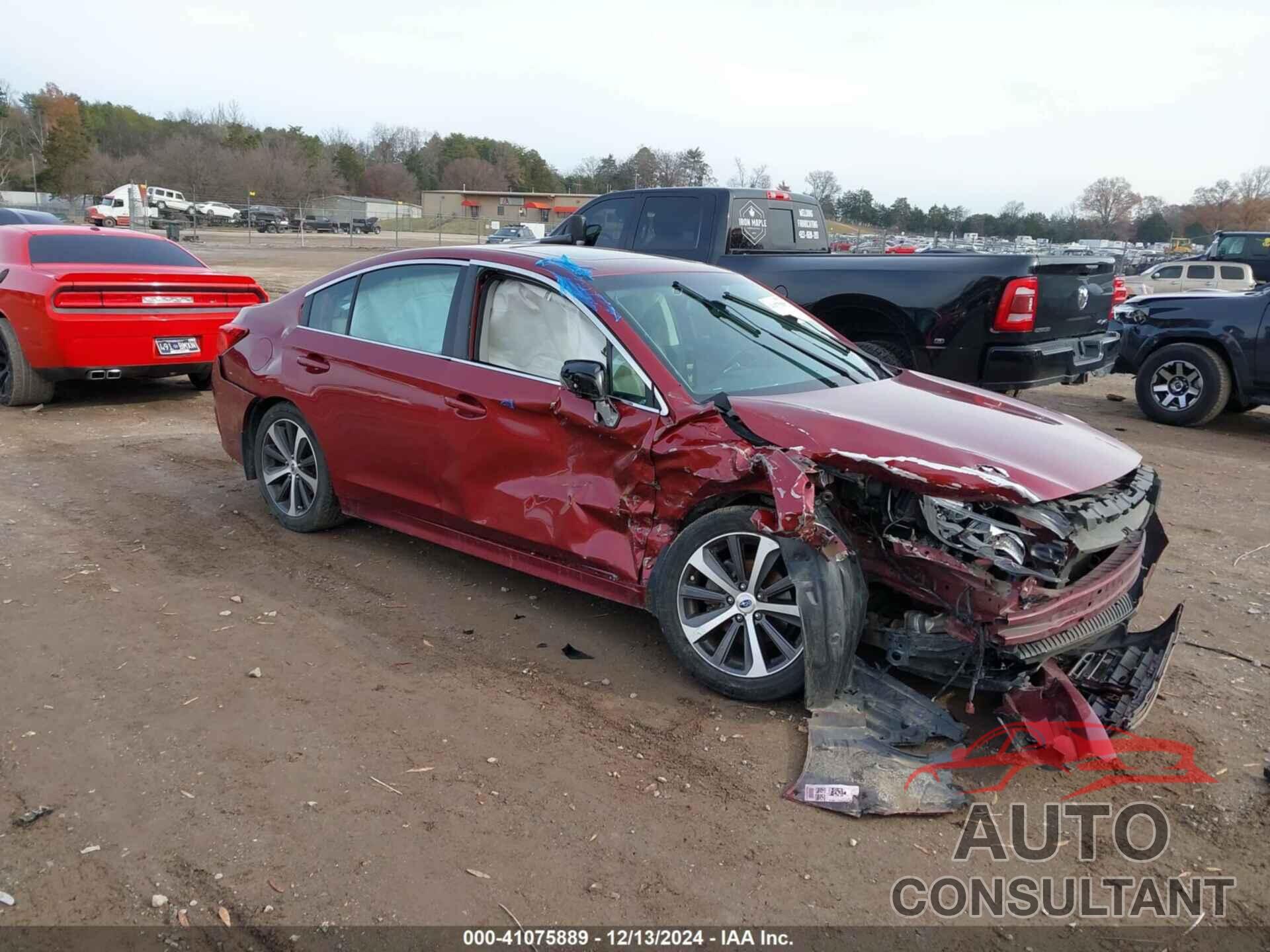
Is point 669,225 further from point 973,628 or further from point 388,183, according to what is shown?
point 388,183

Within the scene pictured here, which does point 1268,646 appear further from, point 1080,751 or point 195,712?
point 195,712

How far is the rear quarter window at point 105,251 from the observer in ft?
28.3

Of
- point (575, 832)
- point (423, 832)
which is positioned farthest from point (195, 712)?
point (575, 832)

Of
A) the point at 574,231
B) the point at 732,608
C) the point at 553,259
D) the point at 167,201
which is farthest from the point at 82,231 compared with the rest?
the point at 167,201

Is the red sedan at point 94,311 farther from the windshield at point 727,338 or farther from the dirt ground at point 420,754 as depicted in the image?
the windshield at point 727,338

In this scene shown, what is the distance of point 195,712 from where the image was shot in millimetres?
3678

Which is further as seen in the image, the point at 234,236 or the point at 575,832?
the point at 234,236

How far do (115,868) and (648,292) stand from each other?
307 centimetres

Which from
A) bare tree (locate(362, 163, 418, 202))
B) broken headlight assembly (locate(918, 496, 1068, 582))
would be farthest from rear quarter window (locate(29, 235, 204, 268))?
bare tree (locate(362, 163, 418, 202))

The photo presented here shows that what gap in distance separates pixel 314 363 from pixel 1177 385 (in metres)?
8.51

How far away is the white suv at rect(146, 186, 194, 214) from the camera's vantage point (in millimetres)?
54094

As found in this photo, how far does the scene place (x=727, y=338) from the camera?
4.59 meters

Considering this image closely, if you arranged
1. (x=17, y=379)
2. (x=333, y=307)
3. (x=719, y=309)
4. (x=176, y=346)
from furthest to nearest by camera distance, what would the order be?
(x=176, y=346) < (x=17, y=379) < (x=333, y=307) < (x=719, y=309)

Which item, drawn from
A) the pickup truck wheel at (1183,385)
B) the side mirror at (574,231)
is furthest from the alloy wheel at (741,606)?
the pickup truck wheel at (1183,385)
